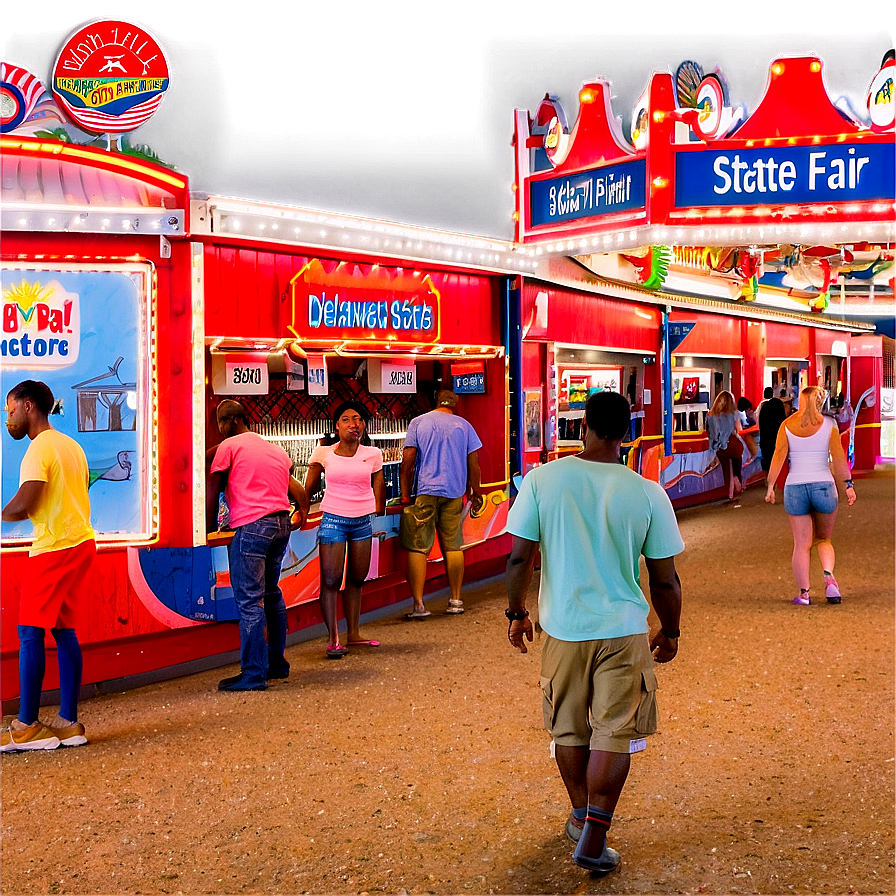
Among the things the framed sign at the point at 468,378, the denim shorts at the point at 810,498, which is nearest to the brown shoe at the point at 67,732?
the framed sign at the point at 468,378

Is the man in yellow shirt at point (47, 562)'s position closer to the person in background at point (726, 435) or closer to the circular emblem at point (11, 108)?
the circular emblem at point (11, 108)

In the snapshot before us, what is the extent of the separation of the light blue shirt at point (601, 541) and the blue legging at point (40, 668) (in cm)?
302

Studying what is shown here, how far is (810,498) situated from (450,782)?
16.7 feet

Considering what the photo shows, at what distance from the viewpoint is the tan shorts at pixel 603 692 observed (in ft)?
13.6

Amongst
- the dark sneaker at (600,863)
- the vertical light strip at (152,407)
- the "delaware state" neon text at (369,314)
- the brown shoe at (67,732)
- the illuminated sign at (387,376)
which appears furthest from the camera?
the illuminated sign at (387,376)

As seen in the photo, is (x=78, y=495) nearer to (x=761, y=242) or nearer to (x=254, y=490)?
(x=254, y=490)

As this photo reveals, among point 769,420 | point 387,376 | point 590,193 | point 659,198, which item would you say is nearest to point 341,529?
point 387,376

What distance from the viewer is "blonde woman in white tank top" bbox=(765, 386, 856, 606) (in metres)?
9.02

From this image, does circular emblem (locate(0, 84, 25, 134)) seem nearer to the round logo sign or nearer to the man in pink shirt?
the round logo sign

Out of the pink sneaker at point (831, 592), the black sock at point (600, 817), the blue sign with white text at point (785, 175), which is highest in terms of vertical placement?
the blue sign with white text at point (785, 175)

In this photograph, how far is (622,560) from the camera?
13.8 feet

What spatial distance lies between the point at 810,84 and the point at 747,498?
31.2 ft

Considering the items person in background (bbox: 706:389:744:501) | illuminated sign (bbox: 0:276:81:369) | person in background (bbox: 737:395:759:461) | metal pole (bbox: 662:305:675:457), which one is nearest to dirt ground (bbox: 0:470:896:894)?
illuminated sign (bbox: 0:276:81:369)

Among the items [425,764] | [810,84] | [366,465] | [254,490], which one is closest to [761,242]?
[810,84]
